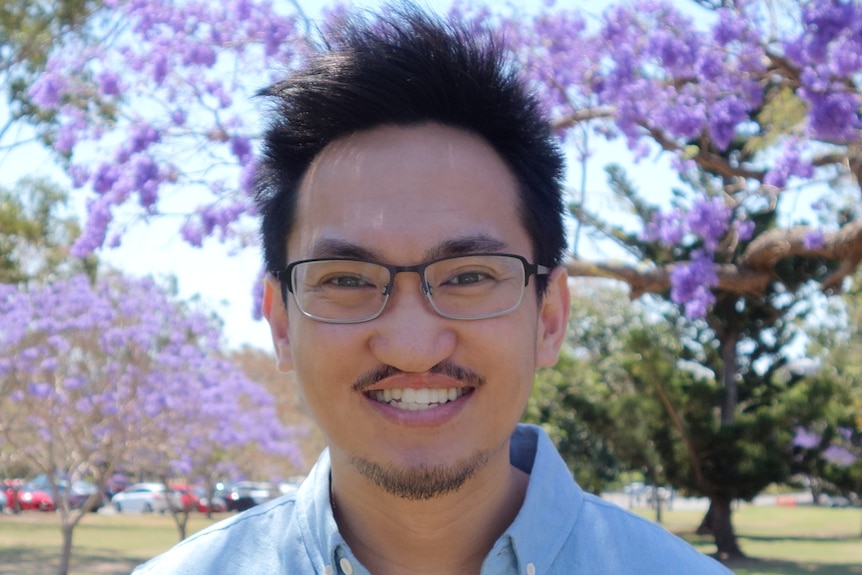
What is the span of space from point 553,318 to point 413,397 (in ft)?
1.38

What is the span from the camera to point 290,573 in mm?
1703

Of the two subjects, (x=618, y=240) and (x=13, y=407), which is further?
(x=13, y=407)

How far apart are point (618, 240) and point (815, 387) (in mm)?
6834

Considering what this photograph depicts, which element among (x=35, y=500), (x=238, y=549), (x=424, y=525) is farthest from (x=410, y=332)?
(x=35, y=500)

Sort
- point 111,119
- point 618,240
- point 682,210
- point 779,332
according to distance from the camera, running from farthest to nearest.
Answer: point 779,332 → point 618,240 → point 111,119 → point 682,210

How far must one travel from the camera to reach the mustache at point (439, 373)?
1.58 metres

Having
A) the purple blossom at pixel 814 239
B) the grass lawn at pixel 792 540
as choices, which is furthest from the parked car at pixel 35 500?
the purple blossom at pixel 814 239

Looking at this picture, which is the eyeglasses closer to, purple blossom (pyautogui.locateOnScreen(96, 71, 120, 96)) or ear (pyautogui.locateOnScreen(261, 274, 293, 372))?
ear (pyautogui.locateOnScreen(261, 274, 293, 372))

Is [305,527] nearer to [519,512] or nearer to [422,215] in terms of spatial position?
[519,512]

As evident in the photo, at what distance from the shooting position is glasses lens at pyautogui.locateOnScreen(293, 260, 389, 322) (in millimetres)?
1620

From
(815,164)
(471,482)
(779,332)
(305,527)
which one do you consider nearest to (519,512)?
(471,482)

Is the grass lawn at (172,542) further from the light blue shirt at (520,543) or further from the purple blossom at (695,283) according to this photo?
the light blue shirt at (520,543)

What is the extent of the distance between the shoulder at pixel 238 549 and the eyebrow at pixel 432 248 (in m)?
0.45

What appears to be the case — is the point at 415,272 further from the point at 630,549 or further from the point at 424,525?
the point at 630,549
